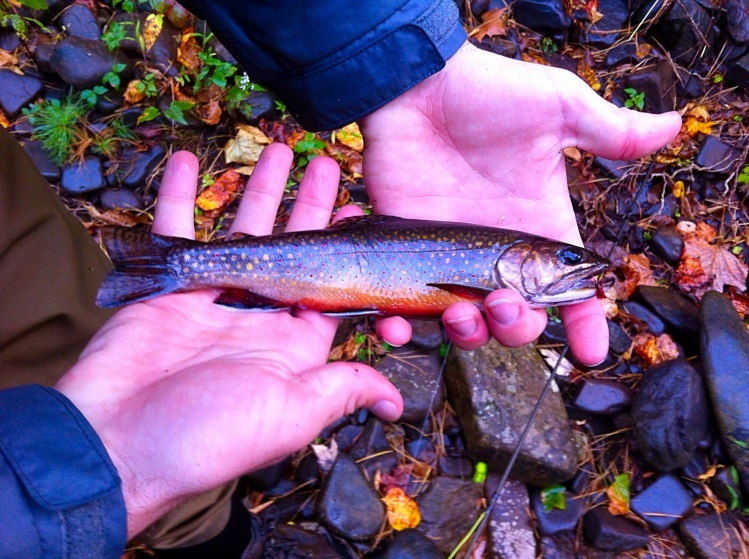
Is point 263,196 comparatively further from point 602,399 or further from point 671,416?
point 671,416

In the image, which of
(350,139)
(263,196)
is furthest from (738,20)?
(263,196)

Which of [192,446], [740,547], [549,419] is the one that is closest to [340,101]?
[192,446]

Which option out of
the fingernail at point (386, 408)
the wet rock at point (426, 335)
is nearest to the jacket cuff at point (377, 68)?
the fingernail at point (386, 408)

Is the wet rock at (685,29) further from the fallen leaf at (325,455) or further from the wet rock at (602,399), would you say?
the fallen leaf at (325,455)

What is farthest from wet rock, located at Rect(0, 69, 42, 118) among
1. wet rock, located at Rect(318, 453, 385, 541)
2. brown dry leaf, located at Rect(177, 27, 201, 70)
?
wet rock, located at Rect(318, 453, 385, 541)

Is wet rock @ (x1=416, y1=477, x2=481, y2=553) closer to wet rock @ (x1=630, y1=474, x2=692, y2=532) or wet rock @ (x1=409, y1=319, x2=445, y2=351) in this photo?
wet rock @ (x1=409, y1=319, x2=445, y2=351)
